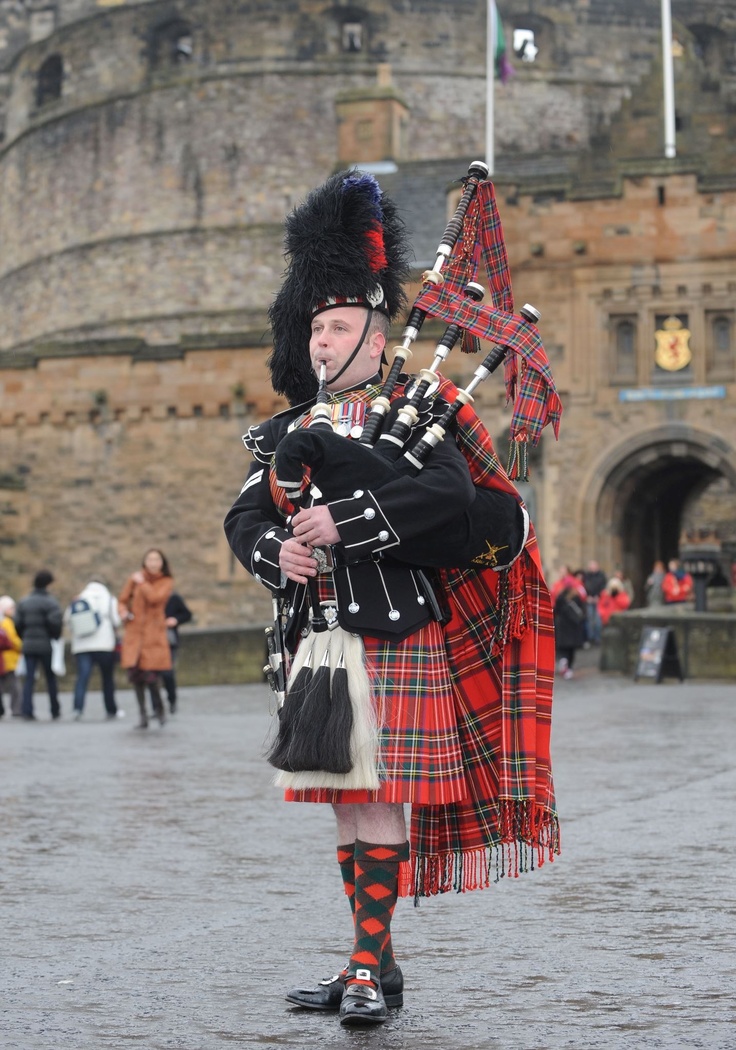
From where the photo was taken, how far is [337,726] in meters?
4.30

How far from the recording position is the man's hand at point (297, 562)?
434 cm

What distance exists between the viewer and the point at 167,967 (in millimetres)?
4777

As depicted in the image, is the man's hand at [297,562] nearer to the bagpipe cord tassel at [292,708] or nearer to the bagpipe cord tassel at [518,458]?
the bagpipe cord tassel at [292,708]

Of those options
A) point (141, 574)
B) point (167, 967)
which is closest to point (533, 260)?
point (141, 574)

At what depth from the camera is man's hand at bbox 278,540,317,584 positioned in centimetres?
434

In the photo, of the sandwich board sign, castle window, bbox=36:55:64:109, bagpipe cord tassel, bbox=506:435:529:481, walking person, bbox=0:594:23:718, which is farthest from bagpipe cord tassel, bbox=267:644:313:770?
castle window, bbox=36:55:64:109

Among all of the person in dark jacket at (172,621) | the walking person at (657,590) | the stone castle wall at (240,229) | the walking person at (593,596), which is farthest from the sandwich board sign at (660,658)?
the stone castle wall at (240,229)

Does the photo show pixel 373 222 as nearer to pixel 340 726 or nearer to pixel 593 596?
pixel 340 726

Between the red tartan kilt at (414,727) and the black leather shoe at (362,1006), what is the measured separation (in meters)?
0.41

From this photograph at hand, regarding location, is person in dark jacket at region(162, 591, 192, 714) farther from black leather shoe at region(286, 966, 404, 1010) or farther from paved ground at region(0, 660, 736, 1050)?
black leather shoe at region(286, 966, 404, 1010)

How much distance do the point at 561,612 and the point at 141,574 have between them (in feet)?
24.7

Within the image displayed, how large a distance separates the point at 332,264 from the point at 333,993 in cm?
171

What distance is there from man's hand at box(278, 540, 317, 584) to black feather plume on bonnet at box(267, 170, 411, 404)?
570mm

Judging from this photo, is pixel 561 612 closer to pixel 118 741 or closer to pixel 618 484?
pixel 618 484
